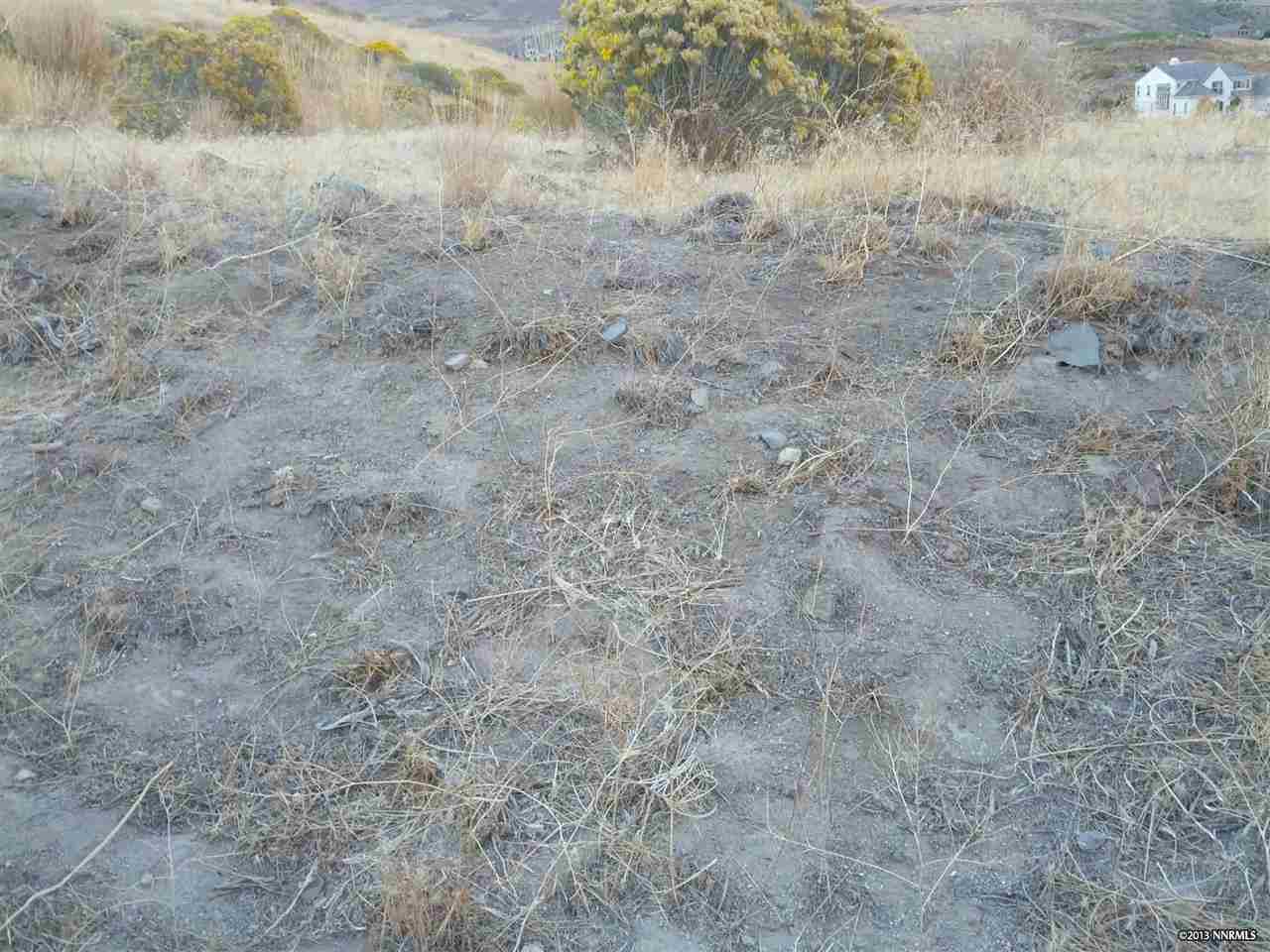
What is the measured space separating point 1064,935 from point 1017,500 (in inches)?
56.4

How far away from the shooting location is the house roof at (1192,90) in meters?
11.8

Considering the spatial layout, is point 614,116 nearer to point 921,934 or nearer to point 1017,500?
point 1017,500

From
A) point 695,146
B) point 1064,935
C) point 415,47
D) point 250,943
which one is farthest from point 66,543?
point 415,47

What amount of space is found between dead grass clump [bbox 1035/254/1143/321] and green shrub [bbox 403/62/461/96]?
15.6m

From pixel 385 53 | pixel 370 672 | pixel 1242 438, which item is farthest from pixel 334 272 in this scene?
pixel 385 53

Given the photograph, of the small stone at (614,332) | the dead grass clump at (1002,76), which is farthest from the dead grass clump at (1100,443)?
the dead grass clump at (1002,76)

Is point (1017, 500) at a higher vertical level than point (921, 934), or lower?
higher

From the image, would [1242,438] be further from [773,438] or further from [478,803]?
[478,803]

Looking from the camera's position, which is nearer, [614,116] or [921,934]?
[921,934]

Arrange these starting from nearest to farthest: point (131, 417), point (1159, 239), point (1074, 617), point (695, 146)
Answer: point (1074, 617)
point (131, 417)
point (1159, 239)
point (695, 146)

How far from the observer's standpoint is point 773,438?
343 cm

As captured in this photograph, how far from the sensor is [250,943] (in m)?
2.16

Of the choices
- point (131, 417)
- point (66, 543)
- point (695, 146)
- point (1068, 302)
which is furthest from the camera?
point (695, 146)

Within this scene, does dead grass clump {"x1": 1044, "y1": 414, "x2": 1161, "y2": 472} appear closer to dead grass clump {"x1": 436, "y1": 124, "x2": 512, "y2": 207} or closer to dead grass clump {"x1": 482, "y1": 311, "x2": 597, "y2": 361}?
dead grass clump {"x1": 482, "y1": 311, "x2": 597, "y2": 361}
